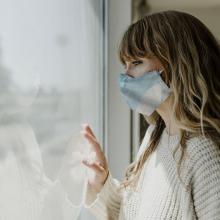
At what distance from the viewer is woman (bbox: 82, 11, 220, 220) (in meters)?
1.12

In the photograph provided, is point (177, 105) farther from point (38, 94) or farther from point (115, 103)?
point (115, 103)

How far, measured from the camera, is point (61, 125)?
133 centimetres

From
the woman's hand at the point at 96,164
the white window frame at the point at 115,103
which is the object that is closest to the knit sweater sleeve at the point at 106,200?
the woman's hand at the point at 96,164

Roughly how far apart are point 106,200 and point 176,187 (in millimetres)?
310

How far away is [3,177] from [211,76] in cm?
59

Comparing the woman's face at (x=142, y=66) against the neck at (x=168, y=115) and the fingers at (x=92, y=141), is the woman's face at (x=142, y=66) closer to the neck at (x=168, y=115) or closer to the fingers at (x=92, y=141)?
the neck at (x=168, y=115)

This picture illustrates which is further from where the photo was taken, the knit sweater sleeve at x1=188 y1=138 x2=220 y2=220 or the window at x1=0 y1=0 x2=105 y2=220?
the knit sweater sleeve at x1=188 y1=138 x2=220 y2=220

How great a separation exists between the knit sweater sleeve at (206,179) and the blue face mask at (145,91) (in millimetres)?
163

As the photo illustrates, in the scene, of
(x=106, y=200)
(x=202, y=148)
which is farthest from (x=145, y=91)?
(x=106, y=200)

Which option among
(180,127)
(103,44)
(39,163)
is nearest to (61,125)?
(39,163)

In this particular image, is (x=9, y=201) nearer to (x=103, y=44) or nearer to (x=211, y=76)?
(x=211, y=76)

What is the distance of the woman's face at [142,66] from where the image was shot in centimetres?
120

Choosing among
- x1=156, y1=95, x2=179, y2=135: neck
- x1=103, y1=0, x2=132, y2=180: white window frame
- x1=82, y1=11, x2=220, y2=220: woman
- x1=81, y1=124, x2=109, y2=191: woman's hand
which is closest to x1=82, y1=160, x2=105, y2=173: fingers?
x1=81, y1=124, x2=109, y2=191: woman's hand

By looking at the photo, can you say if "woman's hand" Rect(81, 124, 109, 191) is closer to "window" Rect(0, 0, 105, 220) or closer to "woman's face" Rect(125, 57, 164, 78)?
"window" Rect(0, 0, 105, 220)
